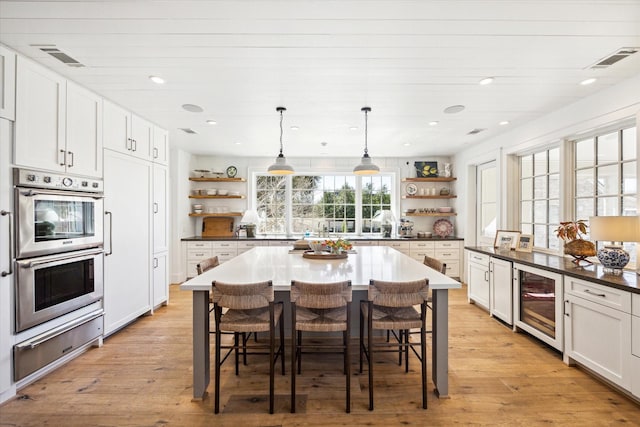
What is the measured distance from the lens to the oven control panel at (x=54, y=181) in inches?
86.7

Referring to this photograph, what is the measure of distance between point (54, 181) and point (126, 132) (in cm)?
110

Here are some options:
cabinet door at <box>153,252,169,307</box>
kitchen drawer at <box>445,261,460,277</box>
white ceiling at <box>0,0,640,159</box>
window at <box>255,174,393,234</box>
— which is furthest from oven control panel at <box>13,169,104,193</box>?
kitchen drawer at <box>445,261,460,277</box>

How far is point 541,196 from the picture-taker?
3.88 m

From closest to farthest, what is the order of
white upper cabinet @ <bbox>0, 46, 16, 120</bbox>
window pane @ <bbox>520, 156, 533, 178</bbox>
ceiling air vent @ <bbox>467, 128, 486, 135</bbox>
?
white upper cabinet @ <bbox>0, 46, 16, 120</bbox>, window pane @ <bbox>520, 156, 533, 178</bbox>, ceiling air vent @ <bbox>467, 128, 486, 135</bbox>

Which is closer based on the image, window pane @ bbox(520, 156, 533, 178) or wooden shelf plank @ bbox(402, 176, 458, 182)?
→ window pane @ bbox(520, 156, 533, 178)

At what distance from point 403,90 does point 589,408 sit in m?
2.72

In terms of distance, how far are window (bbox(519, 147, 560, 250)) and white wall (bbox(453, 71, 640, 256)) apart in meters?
0.20

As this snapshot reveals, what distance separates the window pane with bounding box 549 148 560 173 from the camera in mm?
3594

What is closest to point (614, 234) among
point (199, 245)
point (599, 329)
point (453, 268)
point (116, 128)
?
point (599, 329)

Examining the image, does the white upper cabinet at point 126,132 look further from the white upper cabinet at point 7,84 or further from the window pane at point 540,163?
the window pane at point 540,163

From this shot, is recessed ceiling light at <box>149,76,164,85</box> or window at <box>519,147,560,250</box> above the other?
recessed ceiling light at <box>149,76,164,85</box>

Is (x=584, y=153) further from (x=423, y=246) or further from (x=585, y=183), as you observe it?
(x=423, y=246)

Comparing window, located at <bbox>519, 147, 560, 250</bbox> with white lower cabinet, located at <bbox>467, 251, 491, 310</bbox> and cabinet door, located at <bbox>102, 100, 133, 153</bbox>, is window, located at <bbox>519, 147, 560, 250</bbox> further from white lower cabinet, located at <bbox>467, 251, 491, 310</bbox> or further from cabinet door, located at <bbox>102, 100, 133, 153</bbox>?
cabinet door, located at <bbox>102, 100, 133, 153</bbox>

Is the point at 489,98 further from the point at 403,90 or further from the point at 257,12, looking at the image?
the point at 257,12
